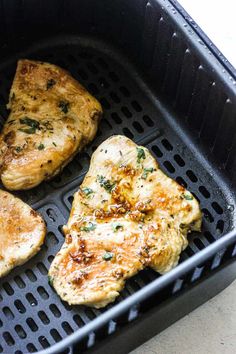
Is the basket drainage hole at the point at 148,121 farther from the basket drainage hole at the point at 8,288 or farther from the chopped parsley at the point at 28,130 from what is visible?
the basket drainage hole at the point at 8,288

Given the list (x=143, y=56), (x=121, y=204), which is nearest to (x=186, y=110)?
(x=143, y=56)

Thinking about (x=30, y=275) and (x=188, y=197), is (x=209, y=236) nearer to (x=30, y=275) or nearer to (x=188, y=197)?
(x=188, y=197)

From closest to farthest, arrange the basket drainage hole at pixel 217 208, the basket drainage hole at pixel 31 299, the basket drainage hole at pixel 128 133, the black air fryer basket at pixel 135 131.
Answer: the black air fryer basket at pixel 135 131 < the basket drainage hole at pixel 31 299 < the basket drainage hole at pixel 217 208 < the basket drainage hole at pixel 128 133

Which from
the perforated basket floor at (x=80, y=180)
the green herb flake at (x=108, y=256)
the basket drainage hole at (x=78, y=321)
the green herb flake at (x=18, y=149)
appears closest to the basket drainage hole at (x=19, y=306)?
the perforated basket floor at (x=80, y=180)

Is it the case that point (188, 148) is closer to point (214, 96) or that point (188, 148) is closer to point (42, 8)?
point (214, 96)

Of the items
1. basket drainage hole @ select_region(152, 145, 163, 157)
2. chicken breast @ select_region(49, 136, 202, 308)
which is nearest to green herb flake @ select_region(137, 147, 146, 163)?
chicken breast @ select_region(49, 136, 202, 308)

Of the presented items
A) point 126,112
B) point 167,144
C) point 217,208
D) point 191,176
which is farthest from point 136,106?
point 217,208

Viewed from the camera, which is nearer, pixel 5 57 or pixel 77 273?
pixel 77 273
